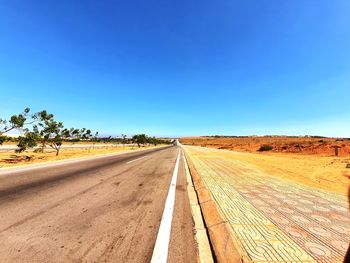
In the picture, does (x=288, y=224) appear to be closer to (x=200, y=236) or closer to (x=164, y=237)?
(x=200, y=236)

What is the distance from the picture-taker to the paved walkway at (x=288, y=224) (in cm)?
284

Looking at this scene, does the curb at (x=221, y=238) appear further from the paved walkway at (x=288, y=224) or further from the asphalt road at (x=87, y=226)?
the asphalt road at (x=87, y=226)

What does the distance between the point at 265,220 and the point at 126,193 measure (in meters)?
4.20

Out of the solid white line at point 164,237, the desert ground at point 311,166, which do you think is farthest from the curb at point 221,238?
the desert ground at point 311,166

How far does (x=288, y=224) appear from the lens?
3.86 meters

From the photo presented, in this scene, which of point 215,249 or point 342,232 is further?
point 342,232

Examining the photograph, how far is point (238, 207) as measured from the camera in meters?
4.85

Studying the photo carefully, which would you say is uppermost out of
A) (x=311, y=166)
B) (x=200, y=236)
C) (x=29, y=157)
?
(x=311, y=166)

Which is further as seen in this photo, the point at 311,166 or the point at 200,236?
the point at 311,166

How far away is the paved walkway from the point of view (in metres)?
2.84

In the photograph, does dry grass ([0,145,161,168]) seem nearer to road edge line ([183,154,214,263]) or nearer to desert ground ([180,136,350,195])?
road edge line ([183,154,214,263])

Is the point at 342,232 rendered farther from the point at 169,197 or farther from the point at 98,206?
the point at 98,206

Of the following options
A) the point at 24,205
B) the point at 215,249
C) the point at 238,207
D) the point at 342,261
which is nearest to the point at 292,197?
the point at 238,207

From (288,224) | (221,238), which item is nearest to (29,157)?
(221,238)
